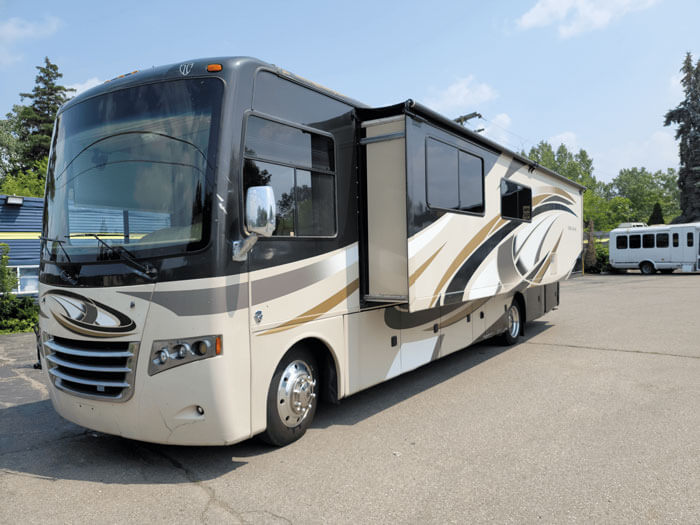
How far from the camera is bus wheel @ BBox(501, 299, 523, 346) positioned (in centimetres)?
873

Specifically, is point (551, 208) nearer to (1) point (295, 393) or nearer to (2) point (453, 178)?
(2) point (453, 178)

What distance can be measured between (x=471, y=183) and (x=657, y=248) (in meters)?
24.7

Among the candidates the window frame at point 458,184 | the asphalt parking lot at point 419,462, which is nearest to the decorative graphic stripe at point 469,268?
the window frame at point 458,184

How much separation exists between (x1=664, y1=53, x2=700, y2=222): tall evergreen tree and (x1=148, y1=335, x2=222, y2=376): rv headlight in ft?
155

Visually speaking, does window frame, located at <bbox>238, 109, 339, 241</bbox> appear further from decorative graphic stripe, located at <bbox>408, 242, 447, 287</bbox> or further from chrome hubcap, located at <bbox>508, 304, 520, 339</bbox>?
chrome hubcap, located at <bbox>508, 304, 520, 339</bbox>

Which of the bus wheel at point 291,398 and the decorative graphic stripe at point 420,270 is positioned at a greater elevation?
the decorative graphic stripe at point 420,270

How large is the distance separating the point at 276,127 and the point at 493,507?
10.5 ft

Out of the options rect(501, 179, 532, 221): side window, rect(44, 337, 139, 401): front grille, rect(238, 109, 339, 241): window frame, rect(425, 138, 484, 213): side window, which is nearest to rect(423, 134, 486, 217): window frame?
rect(425, 138, 484, 213): side window

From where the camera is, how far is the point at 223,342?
364 centimetres

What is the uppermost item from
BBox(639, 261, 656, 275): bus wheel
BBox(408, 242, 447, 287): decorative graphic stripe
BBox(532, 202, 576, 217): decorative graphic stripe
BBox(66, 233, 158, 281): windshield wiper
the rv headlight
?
BBox(532, 202, 576, 217): decorative graphic stripe

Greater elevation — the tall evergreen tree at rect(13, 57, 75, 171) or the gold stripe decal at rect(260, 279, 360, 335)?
the tall evergreen tree at rect(13, 57, 75, 171)

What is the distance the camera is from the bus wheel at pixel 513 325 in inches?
344

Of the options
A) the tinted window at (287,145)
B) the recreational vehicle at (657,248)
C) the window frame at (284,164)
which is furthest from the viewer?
the recreational vehicle at (657,248)

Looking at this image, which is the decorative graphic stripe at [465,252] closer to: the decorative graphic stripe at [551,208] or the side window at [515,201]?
the side window at [515,201]
